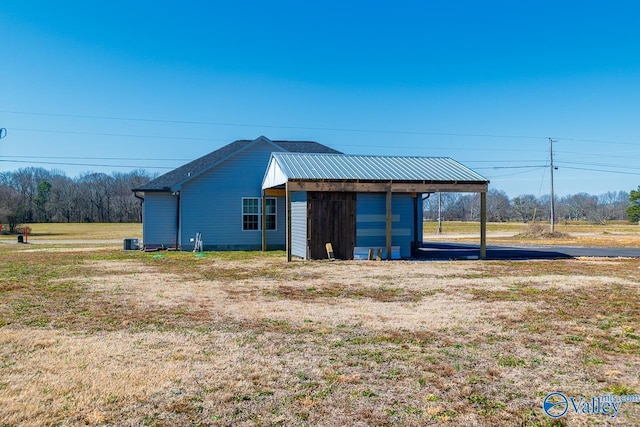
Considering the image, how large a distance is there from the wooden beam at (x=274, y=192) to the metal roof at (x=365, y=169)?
10.6 inches

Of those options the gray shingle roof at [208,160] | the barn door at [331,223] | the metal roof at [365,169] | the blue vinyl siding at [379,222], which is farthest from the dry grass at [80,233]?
the blue vinyl siding at [379,222]

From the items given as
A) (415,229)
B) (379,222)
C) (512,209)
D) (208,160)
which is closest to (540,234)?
(415,229)

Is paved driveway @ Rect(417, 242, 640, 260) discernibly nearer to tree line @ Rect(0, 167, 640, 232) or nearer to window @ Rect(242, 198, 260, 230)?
window @ Rect(242, 198, 260, 230)

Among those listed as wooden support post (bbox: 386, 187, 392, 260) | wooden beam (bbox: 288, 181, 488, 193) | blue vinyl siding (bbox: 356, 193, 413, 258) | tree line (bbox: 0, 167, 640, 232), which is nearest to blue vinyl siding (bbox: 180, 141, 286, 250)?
blue vinyl siding (bbox: 356, 193, 413, 258)

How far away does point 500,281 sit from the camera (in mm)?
11164

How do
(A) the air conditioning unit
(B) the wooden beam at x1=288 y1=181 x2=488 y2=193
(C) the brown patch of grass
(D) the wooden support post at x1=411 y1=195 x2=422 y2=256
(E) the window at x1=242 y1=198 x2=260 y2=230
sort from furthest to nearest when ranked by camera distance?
1. (C) the brown patch of grass
2. (A) the air conditioning unit
3. (D) the wooden support post at x1=411 y1=195 x2=422 y2=256
4. (E) the window at x1=242 y1=198 x2=260 y2=230
5. (B) the wooden beam at x1=288 y1=181 x2=488 y2=193

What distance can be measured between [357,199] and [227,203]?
6.29m

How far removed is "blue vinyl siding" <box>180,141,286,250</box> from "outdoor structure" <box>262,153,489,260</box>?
291 cm

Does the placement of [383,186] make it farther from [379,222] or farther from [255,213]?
[255,213]

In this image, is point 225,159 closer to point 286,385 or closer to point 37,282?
point 37,282

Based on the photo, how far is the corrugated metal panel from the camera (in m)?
16.3

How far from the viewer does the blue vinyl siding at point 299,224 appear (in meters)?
17.0

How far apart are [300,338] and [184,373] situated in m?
1.67

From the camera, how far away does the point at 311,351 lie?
17.6ft
